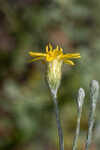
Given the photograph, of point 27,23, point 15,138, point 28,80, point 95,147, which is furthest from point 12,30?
point 95,147

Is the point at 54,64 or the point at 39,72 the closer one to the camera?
the point at 54,64

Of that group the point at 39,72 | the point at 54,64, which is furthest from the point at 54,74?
the point at 39,72

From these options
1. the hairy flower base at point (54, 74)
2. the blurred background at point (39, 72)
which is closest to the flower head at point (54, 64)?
the hairy flower base at point (54, 74)

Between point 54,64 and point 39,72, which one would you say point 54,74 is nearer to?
point 54,64

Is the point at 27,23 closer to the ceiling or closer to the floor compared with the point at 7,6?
closer to the floor

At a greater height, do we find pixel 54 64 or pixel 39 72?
pixel 54 64

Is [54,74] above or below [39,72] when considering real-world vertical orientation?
above

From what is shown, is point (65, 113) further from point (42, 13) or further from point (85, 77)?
point (42, 13)

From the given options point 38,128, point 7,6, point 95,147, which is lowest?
point 95,147

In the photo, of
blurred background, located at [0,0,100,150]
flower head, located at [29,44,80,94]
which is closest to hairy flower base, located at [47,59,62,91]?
flower head, located at [29,44,80,94]

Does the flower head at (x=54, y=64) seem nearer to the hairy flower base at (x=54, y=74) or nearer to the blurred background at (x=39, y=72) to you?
the hairy flower base at (x=54, y=74)
